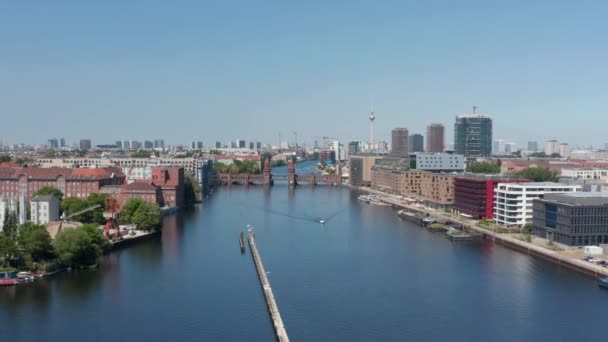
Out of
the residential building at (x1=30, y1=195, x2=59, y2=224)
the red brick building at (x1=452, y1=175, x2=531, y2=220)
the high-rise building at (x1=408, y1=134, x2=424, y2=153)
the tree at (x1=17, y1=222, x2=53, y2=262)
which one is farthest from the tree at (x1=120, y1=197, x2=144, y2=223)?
the high-rise building at (x1=408, y1=134, x2=424, y2=153)

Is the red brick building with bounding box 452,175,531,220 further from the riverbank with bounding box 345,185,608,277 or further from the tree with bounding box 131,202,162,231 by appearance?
the tree with bounding box 131,202,162,231

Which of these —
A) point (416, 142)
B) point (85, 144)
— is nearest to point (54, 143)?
point (85, 144)

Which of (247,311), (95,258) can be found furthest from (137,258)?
(247,311)

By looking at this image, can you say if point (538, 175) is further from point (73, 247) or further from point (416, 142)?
point (416, 142)

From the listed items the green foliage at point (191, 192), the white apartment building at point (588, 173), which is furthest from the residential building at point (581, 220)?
the green foliage at point (191, 192)

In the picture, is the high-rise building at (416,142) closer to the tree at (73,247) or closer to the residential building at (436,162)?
the residential building at (436,162)

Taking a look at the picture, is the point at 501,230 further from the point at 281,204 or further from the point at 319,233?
the point at 281,204
